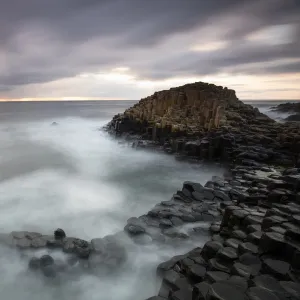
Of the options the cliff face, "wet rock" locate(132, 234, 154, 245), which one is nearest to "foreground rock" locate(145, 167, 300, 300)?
"wet rock" locate(132, 234, 154, 245)

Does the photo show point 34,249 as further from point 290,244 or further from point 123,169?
point 123,169

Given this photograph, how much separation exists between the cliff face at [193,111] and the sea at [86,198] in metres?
4.19

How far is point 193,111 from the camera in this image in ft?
79.7

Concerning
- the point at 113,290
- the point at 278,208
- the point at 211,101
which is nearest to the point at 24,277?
the point at 113,290

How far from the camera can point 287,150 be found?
47.2ft

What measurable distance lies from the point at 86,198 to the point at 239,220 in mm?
6421

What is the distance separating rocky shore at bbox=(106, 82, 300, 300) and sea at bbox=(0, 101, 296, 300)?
86cm

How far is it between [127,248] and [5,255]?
9.81 feet

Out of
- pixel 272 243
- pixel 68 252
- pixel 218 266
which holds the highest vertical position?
pixel 272 243

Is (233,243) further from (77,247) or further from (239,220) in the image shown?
(77,247)

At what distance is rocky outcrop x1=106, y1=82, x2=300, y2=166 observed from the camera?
14.6 metres

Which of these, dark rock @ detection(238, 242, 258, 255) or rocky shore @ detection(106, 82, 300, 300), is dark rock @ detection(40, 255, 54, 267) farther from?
dark rock @ detection(238, 242, 258, 255)

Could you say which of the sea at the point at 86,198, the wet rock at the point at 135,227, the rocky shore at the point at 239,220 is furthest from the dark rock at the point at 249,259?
the wet rock at the point at 135,227

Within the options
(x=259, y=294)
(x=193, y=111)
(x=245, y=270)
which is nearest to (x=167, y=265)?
(x=245, y=270)
